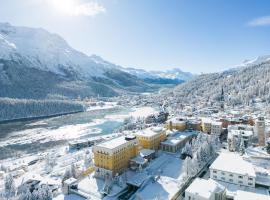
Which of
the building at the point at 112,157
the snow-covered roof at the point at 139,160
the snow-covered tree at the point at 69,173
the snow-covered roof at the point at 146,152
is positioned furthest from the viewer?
the snow-covered roof at the point at 146,152

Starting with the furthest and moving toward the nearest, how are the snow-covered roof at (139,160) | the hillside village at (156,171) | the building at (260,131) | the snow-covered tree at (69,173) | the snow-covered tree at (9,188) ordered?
1. the building at (260,131)
2. the snow-covered roof at (139,160)
3. the snow-covered tree at (69,173)
4. the snow-covered tree at (9,188)
5. the hillside village at (156,171)

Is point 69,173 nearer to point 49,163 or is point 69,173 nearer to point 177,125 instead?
point 49,163

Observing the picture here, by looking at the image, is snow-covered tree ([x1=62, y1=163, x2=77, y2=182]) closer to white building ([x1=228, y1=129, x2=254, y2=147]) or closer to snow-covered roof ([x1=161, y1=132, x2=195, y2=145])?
snow-covered roof ([x1=161, y1=132, x2=195, y2=145])

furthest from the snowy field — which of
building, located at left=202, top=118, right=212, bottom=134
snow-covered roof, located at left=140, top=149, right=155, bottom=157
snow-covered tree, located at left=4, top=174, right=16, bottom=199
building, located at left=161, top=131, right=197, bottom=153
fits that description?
building, located at left=202, top=118, right=212, bottom=134

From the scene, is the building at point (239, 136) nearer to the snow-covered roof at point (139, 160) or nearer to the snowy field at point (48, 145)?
the snow-covered roof at point (139, 160)

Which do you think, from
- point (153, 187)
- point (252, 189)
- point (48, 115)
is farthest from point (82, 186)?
point (48, 115)

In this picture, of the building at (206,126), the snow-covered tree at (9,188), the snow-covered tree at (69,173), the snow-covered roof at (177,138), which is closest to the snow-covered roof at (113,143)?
the snow-covered tree at (69,173)

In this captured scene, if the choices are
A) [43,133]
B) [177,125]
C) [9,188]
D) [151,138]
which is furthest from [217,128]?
[43,133]
